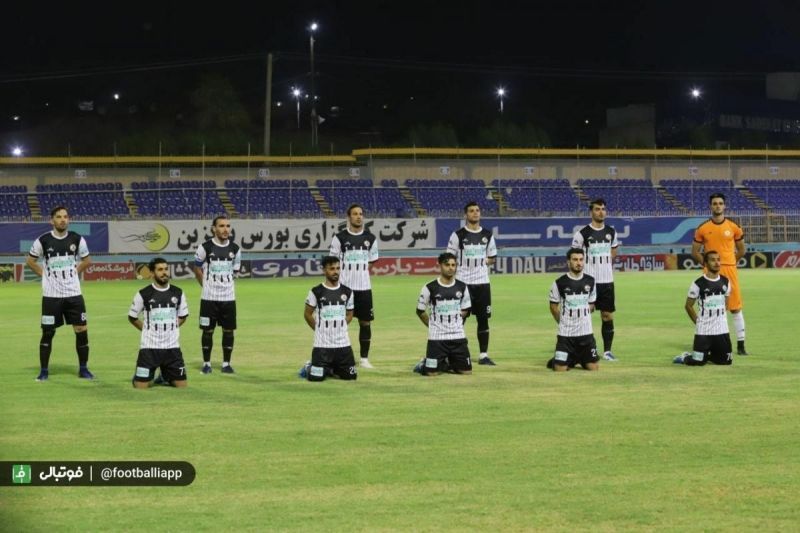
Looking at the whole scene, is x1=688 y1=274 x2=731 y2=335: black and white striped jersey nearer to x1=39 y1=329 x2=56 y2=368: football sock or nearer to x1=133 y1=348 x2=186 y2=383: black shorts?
x1=133 y1=348 x2=186 y2=383: black shorts

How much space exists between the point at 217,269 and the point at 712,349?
6962 mm

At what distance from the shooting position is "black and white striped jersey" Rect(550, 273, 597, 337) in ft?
51.0

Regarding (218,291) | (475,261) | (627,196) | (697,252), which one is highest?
(627,196)

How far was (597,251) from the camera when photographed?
17406 millimetres

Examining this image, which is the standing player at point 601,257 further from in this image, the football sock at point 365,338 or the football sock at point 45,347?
the football sock at point 45,347

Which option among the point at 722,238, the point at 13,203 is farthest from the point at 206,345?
the point at 13,203

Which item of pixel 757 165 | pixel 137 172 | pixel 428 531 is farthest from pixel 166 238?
pixel 428 531

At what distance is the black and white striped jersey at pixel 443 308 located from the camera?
A: 599 inches

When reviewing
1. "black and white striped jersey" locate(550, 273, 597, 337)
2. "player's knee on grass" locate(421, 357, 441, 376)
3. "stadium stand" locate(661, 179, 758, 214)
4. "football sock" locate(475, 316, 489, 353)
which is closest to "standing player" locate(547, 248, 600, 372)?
"black and white striped jersey" locate(550, 273, 597, 337)

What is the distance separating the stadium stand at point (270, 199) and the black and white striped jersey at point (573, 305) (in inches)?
1537

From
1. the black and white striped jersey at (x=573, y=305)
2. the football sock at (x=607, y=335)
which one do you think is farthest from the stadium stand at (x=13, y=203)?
the black and white striped jersey at (x=573, y=305)

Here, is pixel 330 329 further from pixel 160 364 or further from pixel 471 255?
pixel 471 255

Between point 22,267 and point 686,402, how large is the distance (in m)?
37.8

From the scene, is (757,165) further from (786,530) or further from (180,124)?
(786,530)
